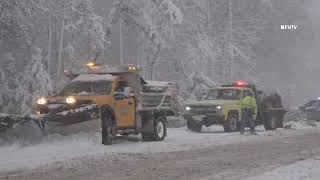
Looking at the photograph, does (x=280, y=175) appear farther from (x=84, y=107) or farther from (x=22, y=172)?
(x=84, y=107)

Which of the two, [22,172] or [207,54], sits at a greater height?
[207,54]

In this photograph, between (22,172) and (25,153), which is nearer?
(22,172)

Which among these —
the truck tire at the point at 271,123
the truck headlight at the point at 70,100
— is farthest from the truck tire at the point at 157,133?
the truck tire at the point at 271,123

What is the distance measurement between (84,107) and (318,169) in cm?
715

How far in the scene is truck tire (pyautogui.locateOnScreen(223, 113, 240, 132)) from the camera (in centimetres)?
2709

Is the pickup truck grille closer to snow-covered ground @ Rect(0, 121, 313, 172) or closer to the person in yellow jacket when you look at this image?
the person in yellow jacket

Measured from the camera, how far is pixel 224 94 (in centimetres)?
2858

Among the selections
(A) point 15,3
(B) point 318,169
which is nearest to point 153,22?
(A) point 15,3

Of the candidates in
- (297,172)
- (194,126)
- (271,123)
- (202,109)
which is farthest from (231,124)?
(297,172)

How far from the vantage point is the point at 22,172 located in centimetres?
1277

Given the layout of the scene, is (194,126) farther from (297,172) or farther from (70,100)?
(297,172)

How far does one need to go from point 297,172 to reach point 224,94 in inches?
627

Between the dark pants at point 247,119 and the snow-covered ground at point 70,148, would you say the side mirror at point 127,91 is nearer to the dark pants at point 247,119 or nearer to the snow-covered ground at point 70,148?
the snow-covered ground at point 70,148

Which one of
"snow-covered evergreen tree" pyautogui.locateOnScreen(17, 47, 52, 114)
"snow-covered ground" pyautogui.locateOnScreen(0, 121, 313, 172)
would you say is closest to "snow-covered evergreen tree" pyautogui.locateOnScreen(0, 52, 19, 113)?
"snow-covered evergreen tree" pyautogui.locateOnScreen(17, 47, 52, 114)
